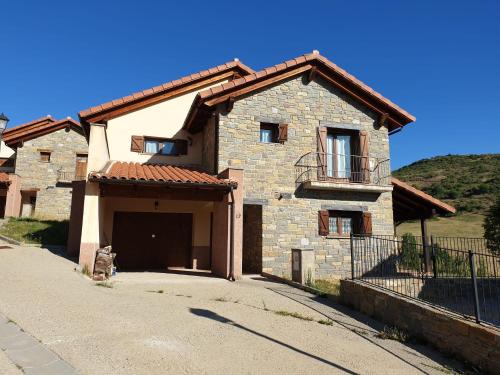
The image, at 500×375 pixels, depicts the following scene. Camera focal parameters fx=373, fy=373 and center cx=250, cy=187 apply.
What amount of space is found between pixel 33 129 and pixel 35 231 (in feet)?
27.4

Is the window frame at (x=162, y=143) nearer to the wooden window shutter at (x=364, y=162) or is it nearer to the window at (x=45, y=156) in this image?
the wooden window shutter at (x=364, y=162)

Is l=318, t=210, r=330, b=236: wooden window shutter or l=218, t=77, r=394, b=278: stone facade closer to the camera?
l=218, t=77, r=394, b=278: stone facade

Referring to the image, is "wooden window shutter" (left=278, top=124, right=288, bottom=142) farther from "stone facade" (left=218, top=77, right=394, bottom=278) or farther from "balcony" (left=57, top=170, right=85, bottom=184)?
"balcony" (left=57, top=170, right=85, bottom=184)

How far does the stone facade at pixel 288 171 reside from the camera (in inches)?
494

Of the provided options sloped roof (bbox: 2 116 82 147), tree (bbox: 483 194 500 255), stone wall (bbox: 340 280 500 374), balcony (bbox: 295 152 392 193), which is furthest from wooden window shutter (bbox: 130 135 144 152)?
tree (bbox: 483 194 500 255)

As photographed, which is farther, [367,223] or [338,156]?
[338,156]

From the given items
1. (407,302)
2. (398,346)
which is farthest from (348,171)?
(398,346)

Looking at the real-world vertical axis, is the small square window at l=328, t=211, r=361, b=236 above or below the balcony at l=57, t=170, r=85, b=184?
below

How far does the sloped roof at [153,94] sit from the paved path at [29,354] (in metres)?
10.2

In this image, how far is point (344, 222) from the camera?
1351 cm

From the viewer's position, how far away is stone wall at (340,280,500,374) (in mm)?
5254

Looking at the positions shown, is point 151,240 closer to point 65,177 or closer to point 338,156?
point 338,156

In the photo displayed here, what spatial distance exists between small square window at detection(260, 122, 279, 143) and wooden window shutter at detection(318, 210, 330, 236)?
3052mm

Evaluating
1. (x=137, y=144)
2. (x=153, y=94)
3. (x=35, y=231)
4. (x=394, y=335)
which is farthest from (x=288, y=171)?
(x=35, y=231)
